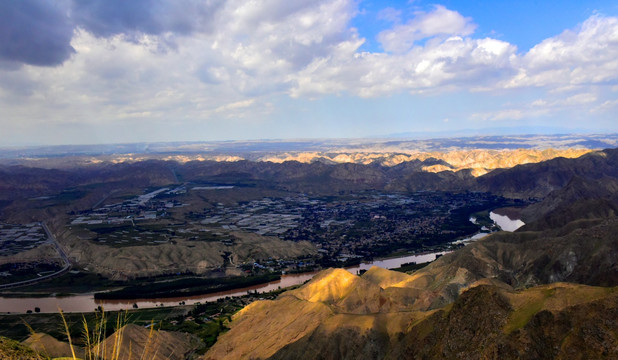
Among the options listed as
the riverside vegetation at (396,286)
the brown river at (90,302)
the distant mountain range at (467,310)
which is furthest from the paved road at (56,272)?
the distant mountain range at (467,310)

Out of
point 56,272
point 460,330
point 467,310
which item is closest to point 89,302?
point 56,272

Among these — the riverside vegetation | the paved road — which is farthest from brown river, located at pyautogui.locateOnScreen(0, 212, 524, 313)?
the paved road

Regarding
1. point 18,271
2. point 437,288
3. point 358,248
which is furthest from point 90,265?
point 437,288

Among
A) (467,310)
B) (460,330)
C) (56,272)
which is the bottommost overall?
(56,272)

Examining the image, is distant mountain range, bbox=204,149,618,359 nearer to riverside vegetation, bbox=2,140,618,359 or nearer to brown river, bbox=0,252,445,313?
riverside vegetation, bbox=2,140,618,359

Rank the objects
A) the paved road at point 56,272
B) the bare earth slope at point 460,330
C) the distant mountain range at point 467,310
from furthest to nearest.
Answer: the paved road at point 56,272, the distant mountain range at point 467,310, the bare earth slope at point 460,330

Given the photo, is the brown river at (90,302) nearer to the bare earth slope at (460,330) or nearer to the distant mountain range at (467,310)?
the distant mountain range at (467,310)

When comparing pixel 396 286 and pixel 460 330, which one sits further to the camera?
pixel 396 286

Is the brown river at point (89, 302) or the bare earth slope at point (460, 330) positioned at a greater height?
the bare earth slope at point (460, 330)

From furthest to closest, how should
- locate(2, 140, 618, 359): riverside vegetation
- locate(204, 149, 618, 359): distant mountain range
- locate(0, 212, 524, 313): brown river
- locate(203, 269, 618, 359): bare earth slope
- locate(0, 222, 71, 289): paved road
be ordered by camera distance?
locate(0, 222, 71, 289): paved road → locate(0, 212, 524, 313): brown river → locate(2, 140, 618, 359): riverside vegetation → locate(204, 149, 618, 359): distant mountain range → locate(203, 269, 618, 359): bare earth slope

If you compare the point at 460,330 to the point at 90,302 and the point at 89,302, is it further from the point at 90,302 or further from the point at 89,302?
the point at 89,302

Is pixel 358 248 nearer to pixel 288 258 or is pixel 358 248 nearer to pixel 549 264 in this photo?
pixel 288 258

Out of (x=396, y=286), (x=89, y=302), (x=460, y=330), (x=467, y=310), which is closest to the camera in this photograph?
(x=460, y=330)
